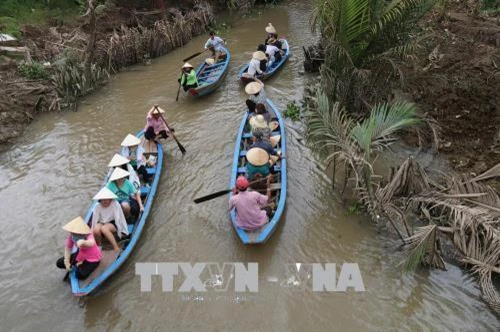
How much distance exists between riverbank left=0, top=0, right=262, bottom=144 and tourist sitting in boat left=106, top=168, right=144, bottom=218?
524 cm

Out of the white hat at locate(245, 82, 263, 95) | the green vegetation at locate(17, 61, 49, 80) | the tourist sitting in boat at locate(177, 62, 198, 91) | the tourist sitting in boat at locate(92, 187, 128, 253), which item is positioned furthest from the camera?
the green vegetation at locate(17, 61, 49, 80)

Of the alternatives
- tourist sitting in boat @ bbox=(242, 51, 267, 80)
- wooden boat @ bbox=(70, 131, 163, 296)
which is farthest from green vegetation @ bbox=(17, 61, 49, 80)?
wooden boat @ bbox=(70, 131, 163, 296)

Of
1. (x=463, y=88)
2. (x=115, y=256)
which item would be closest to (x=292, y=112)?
(x=463, y=88)

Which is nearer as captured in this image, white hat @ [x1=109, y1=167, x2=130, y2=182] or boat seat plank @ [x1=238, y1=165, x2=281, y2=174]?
white hat @ [x1=109, y1=167, x2=130, y2=182]

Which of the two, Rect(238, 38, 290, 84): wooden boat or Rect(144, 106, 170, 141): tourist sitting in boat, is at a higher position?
Rect(144, 106, 170, 141): tourist sitting in boat

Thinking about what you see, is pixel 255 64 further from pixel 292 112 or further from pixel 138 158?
pixel 138 158

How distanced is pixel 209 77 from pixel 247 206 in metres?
7.59

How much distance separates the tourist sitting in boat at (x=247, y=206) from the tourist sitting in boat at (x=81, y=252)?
2.20 m

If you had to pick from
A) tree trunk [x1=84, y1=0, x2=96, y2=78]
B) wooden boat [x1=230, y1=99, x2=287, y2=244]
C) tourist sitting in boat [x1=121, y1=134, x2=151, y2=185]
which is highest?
tree trunk [x1=84, y1=0, x2=96, y2=78]

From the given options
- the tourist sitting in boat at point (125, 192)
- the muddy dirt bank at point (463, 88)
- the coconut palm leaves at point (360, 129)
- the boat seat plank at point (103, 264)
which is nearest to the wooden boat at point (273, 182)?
the coconut palm leaves at point (360, 129)

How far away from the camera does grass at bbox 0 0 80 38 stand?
15202 mm

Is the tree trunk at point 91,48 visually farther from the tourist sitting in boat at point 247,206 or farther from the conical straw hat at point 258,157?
the tourist sitting in boat at point 247,206

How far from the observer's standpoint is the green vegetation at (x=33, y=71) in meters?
12.7

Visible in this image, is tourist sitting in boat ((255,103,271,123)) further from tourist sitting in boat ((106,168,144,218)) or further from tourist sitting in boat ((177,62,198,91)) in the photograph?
tourist sitting in boat ((106,168,144,218))
